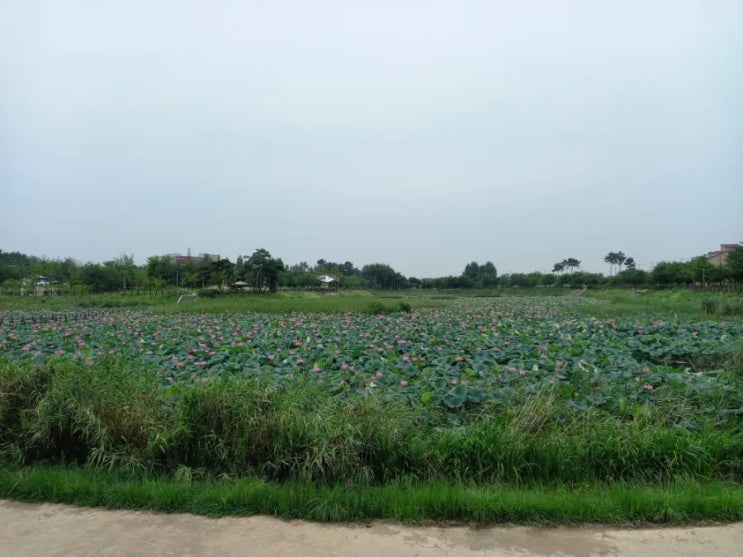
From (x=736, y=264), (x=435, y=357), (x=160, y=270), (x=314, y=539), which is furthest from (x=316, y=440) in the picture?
(x=160, y=270)

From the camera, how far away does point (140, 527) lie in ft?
9.05

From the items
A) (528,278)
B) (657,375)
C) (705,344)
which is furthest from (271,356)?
(528,278)

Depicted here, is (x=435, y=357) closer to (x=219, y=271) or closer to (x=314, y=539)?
(x=314, y=539)

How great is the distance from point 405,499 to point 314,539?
68 cm

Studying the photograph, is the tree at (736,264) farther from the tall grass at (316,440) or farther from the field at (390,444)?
the tall grass at (316,440)

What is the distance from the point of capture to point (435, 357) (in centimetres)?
723

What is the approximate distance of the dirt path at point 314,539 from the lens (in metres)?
2.50

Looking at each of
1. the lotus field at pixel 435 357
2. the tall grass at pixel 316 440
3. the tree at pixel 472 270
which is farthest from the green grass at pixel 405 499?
the tree at pixel 472 270

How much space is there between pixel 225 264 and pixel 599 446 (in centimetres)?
4012

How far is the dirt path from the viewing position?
250cm

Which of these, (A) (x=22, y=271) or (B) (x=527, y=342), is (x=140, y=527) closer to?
(B) (x=527, y=342)

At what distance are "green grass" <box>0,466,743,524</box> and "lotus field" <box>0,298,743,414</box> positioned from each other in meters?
1.42

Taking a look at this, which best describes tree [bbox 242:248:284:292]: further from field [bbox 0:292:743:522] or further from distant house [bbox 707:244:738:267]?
distant house [bbox 707:244:738:267]

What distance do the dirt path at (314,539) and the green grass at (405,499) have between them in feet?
0.32
